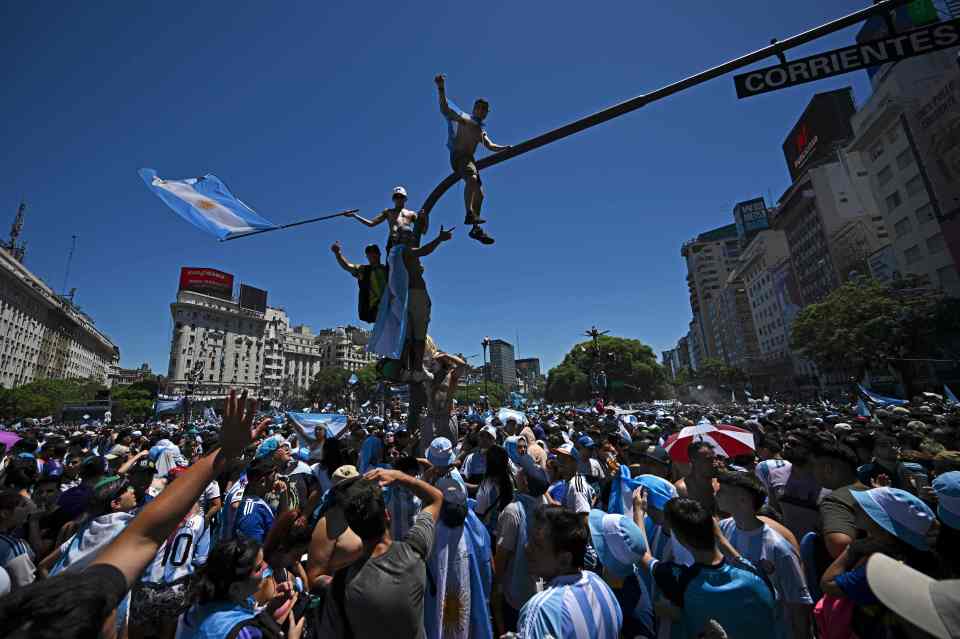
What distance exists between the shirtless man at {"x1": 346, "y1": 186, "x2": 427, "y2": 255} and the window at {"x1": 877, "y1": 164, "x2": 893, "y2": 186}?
60.5m

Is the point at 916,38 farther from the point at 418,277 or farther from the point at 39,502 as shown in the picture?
the point at 39,502

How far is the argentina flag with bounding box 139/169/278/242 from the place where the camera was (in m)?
4.76

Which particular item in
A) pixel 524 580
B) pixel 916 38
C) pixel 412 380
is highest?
pixel 916 38

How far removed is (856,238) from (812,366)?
1844 centimetres

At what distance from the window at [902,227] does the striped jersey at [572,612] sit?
58.8 meters

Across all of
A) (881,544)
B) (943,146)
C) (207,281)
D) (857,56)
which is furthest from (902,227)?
(207,281)

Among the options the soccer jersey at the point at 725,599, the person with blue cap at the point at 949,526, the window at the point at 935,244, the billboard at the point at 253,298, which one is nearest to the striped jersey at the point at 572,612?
the soccer jersey at the point at 725,599

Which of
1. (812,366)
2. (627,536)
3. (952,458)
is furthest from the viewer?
(812,366)

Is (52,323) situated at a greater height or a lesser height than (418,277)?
greater

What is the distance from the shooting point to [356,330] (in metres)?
145

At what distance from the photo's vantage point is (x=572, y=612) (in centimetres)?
222

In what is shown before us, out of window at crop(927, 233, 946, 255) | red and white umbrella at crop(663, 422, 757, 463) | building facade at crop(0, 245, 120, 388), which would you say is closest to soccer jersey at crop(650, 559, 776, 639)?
red and white umbrella at crop(663, 422, 757, 463)

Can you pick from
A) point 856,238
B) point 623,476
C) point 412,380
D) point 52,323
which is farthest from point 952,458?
point 52,323

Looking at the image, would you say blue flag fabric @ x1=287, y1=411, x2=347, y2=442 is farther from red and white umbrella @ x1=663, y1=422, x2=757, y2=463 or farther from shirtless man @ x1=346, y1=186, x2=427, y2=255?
red and white umbrella @ x1=663, y1=422, x2=757, y2=463
